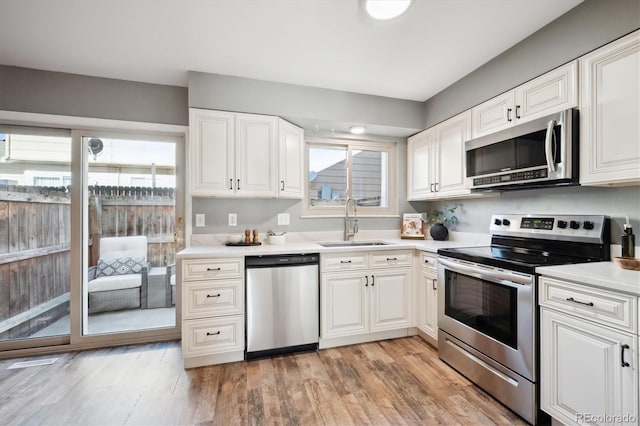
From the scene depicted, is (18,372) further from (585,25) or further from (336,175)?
(585,25)

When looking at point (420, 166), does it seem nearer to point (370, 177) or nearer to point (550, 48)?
point (370, 177)

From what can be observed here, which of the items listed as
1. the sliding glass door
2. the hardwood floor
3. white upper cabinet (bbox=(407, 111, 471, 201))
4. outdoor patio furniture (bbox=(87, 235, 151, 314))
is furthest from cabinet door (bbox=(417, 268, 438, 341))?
outdoor patio furniture (bbox=(87, 235, 151, 314))

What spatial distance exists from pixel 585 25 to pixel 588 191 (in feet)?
3.33

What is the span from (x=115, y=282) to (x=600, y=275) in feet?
12.1

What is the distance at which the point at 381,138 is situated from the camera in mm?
3441

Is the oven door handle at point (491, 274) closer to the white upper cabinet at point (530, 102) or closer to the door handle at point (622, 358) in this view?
the door handle at point (622, 358)

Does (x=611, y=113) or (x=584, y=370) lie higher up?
(x=611, y=113)

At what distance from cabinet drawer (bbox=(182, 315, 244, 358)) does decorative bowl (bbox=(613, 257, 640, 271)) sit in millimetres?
2463

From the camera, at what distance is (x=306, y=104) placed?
9.11 feet

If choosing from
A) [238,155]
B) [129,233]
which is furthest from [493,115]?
[129,233]

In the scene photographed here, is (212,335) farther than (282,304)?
No

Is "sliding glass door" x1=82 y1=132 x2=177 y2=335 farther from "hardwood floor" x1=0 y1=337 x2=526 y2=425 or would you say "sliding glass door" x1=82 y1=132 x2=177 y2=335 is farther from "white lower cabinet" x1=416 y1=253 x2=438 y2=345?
"white lower cabinet" x1=416 y1=253 x2=438 y2=345

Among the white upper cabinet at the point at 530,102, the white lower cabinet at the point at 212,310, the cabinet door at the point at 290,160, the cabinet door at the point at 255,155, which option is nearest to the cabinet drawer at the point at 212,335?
the white lower cabinet at the point at 212,310

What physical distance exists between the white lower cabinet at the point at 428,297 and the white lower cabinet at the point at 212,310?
165 centimetres
